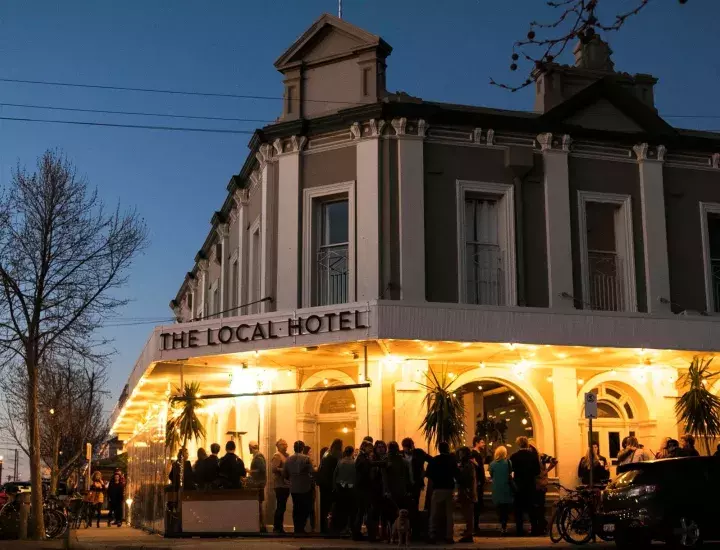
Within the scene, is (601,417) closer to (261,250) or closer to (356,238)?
(356,238)

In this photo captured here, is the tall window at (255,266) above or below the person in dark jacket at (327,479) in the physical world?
above

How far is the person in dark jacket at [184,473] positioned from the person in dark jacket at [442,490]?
4805mm

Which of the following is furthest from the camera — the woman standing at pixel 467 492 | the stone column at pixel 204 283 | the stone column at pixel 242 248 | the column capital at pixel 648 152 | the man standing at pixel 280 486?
the stone column at pixel 204 283

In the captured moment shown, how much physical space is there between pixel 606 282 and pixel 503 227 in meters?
2.70

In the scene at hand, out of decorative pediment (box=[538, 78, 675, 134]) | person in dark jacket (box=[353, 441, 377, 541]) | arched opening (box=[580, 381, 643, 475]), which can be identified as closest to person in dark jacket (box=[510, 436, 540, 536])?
person in dark jacket (box=[353, 441, 377, 541])

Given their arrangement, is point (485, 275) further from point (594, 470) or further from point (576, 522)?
point (576, 522)

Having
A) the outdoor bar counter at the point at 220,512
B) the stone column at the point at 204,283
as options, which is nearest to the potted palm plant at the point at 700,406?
the outdoor bar counter at the point at 220,512

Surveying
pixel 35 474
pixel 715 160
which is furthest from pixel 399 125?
pixel 35 474

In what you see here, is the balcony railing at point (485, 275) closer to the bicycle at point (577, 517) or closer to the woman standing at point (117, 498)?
the bicycle at point (577, 517)

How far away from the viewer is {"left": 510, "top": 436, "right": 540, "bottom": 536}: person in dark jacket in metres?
18.6

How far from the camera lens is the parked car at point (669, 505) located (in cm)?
1481

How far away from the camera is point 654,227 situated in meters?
23.5

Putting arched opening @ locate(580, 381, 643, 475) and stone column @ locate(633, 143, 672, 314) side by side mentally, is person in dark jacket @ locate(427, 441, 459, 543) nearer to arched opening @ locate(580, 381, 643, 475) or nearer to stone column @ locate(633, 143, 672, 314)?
arched opening @ locate(580, 381, 643, 475)

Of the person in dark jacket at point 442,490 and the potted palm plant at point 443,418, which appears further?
the potted palm plant at point 443,418
